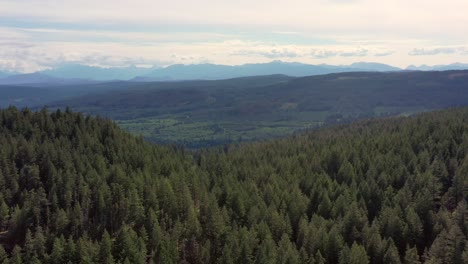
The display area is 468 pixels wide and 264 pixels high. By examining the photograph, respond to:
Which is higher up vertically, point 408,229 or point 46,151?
point 46,151

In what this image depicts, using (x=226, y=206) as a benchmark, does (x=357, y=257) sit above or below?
above

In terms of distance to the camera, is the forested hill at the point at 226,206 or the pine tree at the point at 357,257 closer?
the pine tree at the point at 357,257

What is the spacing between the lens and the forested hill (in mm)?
93688

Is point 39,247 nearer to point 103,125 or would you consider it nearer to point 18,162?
point 18,162

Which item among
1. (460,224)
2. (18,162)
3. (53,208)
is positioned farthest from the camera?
(18,162)

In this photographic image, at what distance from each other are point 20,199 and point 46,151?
2523 cm

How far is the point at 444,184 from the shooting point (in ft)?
462

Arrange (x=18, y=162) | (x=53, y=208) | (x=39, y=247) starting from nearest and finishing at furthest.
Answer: (x=39, y=247), (x=53, y=208), (x=18, y=162)

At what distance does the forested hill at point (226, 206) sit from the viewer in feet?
307

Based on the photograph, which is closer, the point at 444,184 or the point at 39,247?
the point at 39,247

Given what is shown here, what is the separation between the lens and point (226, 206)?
126000 mm

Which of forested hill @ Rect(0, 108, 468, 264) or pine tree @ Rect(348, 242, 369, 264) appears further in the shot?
forested hill @ Rect(0, 108, 468, 264)

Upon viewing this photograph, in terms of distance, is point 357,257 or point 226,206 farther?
point 226,206

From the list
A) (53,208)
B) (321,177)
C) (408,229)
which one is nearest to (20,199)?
(53,208)
